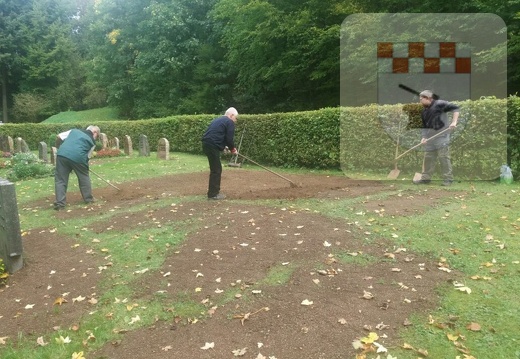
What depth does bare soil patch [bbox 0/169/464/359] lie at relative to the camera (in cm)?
387

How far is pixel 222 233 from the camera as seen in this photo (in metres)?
6.43

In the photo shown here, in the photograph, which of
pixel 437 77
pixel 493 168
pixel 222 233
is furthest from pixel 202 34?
pixel 222 233

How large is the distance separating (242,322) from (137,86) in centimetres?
3987

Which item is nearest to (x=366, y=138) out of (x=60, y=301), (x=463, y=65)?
(x=463, y=65)

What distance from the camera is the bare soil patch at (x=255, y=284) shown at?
387 centimetres

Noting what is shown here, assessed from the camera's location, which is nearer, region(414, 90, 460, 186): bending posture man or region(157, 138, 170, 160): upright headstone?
region(414, 90, 460, 186): bending posture man

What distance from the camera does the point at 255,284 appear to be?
481 cm

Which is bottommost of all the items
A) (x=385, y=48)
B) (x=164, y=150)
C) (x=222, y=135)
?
(x=164, y=150)

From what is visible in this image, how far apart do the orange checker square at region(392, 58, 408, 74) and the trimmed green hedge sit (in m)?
4.21

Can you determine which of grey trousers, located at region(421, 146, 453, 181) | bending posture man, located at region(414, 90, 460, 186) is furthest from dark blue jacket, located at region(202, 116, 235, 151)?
grey trousers, located at region(421, 146, 453, 181)

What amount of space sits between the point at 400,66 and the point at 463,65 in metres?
2.05

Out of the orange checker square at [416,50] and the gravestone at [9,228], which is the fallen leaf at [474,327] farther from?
the orange checker square at [416,50]

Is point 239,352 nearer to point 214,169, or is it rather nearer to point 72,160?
point 214,169

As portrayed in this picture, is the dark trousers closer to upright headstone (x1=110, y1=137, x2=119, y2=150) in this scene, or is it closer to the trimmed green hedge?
the trimmed green hedge
